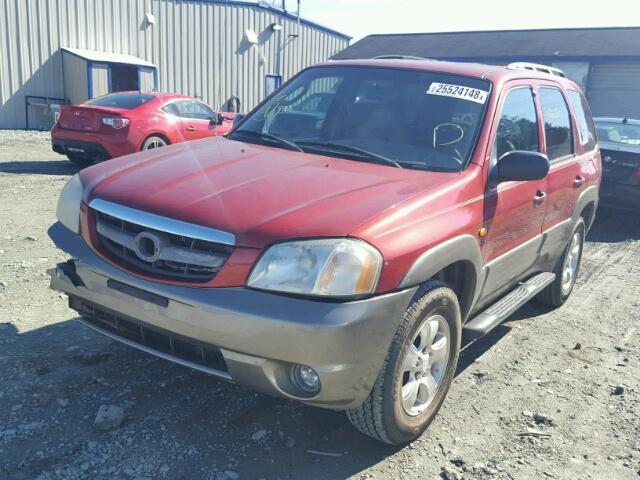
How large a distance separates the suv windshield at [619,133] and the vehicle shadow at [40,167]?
8702 millimetres

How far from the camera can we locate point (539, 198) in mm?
4059

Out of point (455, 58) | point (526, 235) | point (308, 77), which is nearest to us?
point (526, 235)

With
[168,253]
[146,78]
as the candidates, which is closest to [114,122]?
[168,253]

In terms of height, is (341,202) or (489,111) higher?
(489,111)

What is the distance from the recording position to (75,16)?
1869 cm

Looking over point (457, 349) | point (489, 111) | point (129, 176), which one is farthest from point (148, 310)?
point (489, 111)

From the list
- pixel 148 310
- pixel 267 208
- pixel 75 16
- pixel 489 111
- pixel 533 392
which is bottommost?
pixel 533 392

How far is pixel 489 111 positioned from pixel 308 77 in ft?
4.61

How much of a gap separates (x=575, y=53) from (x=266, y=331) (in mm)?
25472

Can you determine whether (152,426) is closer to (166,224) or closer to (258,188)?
(166,224)

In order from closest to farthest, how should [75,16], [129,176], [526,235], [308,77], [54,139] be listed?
[129,176] → [526,235] → [308,77] → [54,139] → [75,16]

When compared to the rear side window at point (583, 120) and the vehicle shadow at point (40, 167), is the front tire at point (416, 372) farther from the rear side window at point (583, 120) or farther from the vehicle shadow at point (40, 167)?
the vehicle shadow at point (40, 167)

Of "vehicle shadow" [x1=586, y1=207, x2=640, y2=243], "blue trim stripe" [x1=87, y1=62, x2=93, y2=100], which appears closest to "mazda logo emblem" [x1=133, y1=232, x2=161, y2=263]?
"vehicle shadow" [x1=586, y1=207, x2=640, y2=243]

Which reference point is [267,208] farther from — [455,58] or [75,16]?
[455,58]
